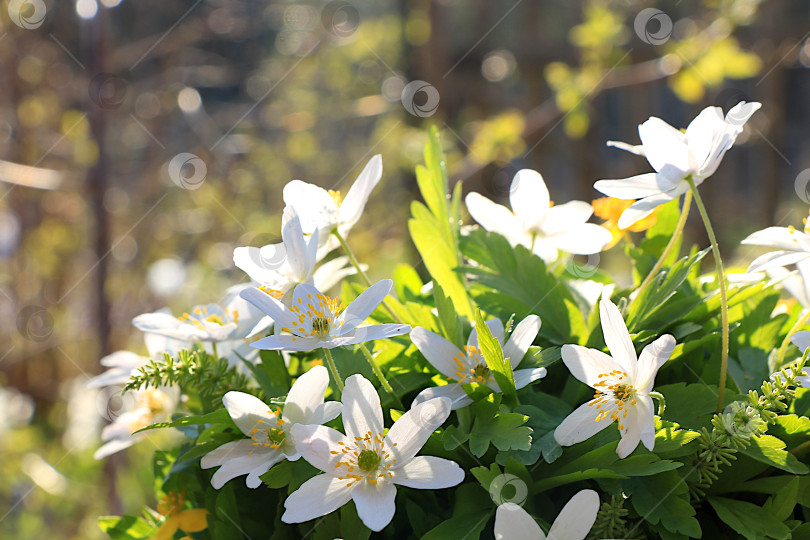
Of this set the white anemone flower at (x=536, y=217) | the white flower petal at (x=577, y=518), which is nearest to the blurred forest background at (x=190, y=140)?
the white anemone flower at (x=536, y=217)

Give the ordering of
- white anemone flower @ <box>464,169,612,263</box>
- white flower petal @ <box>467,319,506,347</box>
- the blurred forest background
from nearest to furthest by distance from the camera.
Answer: white flower petal @ <box>467,319,506,347</box> → white anemone flower @ <box>464,169,612,263</box> → the blurred forest background

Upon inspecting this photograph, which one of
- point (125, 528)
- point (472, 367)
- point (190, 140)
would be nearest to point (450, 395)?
point (472, 367)

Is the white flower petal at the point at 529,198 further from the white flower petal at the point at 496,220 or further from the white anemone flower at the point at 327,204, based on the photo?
the white anemone flower at the point at 327,204

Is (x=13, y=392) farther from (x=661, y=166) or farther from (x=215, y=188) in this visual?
(x=661, y=166)

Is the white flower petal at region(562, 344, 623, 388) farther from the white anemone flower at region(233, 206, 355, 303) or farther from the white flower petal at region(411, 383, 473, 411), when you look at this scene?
the white anemone flower at region(233, 206, 355, 303)

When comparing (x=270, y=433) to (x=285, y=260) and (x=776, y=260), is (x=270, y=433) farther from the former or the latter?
(x=776, y=260)

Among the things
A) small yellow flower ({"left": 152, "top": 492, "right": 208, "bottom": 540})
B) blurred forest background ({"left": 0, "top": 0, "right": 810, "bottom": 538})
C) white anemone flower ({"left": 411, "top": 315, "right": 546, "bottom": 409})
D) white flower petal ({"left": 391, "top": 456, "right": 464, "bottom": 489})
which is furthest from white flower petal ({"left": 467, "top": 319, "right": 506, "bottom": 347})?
blurred forest background ({"left": 0, "top": 0, "right": 810, "bottom": 538})

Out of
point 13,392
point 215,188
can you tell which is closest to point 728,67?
point 215,188
